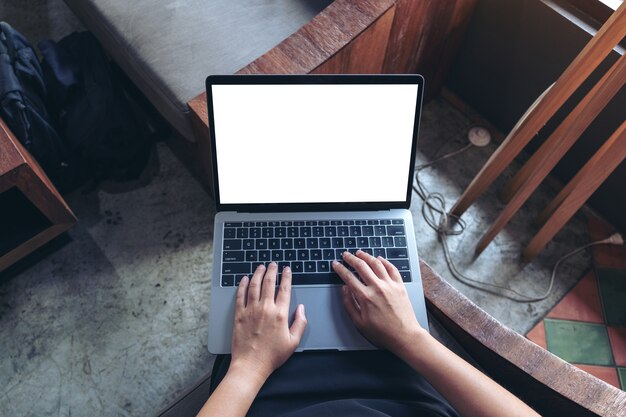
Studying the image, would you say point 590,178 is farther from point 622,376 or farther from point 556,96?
point 622,376

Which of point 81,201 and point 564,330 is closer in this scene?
point 564,330

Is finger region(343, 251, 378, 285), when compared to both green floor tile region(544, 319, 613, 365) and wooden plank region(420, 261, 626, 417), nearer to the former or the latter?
wooden plank region(420, 261, 626, 417)

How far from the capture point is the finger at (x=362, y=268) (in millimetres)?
844

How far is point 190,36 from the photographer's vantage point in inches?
52.5

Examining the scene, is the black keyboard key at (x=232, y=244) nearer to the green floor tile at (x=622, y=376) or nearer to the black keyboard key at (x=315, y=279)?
the black keyboard key at (x=315, y=279)

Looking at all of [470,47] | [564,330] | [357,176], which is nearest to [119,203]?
[357,176]

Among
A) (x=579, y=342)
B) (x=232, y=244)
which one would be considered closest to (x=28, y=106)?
(x=232, y=244)

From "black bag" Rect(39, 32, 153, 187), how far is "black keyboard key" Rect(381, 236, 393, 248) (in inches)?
35.0

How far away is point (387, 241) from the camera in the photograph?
94cm

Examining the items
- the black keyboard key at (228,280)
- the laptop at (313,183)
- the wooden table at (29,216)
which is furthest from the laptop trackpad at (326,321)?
the wooden table at (29,216)

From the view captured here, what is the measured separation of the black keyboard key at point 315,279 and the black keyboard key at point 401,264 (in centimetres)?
10

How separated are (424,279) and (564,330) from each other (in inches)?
29.2

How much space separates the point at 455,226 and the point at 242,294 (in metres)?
0.88

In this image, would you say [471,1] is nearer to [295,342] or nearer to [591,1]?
[591,1]
